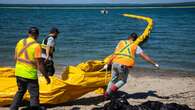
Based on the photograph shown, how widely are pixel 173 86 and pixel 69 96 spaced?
13.8ft

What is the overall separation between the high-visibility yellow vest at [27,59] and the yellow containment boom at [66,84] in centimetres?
146

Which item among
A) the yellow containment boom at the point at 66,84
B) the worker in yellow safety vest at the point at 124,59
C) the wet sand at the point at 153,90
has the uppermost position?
the worker in yellow safety vest at the point at 124,59

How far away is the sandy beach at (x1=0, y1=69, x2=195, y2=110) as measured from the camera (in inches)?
421

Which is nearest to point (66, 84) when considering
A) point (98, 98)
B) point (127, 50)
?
point (98, 98)

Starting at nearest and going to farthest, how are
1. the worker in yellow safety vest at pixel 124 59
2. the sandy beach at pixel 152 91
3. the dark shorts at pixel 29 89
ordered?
1. the dark shorts at pixel 29 89
2. the worker in yellow safety vest at pixel 124 59
3. the sandy beach at pixel 152 91

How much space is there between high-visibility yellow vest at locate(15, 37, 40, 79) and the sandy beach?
69.6 inches

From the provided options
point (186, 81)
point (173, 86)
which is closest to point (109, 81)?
point (173, 86)

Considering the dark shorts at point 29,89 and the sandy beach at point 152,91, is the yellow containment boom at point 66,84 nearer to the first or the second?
the sandy beach at point 152,91

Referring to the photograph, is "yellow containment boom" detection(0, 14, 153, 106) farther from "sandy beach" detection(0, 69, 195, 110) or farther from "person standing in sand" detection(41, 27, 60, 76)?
"person standing in sand" detection(41, 27, 60, 76)

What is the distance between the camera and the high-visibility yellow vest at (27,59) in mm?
8422

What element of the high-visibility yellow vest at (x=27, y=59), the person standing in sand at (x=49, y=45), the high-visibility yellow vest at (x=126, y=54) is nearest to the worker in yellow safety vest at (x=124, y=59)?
the high-visibility yellow vest at (x=126, y=54)

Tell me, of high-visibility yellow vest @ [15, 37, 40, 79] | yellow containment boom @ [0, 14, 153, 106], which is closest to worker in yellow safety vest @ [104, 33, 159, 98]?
yellow containment boom @ [0, 14, 153, 106]

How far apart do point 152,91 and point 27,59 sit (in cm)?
493

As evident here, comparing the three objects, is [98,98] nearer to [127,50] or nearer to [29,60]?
[127,50]
